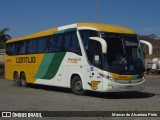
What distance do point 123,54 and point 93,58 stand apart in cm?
138

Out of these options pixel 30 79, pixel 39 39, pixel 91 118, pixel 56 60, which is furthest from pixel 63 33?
pixel 91 118

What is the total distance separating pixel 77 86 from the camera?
771 inches

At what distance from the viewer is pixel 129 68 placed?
1788cm

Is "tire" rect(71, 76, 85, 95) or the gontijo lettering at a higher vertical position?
the gontijo lettering

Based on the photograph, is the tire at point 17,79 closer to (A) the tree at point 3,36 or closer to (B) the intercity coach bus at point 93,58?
(B) the intercity coach bus at point 93,58

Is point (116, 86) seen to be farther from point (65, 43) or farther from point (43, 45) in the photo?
point (43, 45)

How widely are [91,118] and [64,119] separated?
0.77m

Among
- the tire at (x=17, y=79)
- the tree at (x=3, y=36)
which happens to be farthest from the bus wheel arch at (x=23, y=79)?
the tree at (x=3, y=36)

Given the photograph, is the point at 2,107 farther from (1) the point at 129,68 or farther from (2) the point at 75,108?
(1) the point at 129,68

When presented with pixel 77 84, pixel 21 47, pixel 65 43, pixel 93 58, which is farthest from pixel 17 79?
pixel 93 58

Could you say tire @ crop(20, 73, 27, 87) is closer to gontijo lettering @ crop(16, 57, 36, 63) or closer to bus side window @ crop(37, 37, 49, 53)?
gontijo lettering @ crop(16, 57, 36, 63)

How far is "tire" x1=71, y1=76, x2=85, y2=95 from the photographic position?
19.3 meters

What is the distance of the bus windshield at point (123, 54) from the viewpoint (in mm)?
17641

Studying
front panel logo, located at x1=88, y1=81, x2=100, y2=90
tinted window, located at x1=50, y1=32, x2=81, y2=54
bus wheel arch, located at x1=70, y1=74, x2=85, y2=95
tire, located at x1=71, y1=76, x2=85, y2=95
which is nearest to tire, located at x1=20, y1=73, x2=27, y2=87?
tinted window, located at x1=50, y1=32, x2=81, y2=54
